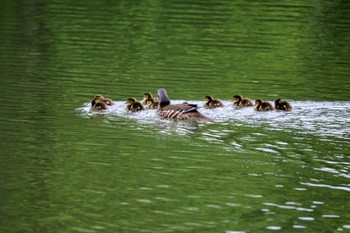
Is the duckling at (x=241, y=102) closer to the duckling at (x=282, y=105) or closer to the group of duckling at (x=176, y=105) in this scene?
the group of duckling at (x=176, y=105)

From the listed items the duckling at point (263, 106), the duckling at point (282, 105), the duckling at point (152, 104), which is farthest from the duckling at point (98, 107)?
the duckling at point (282, 105)

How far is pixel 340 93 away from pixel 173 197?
25.6ft

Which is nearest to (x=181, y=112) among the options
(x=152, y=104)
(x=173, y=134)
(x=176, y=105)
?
(x=176, y=105)

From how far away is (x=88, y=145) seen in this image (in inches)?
596

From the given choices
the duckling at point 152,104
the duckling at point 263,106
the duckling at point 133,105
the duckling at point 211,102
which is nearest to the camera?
the duckling at point 263,106

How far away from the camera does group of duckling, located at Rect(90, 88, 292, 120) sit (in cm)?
1688

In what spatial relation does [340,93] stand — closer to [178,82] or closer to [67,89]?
[178,82]

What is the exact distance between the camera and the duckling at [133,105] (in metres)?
17.4

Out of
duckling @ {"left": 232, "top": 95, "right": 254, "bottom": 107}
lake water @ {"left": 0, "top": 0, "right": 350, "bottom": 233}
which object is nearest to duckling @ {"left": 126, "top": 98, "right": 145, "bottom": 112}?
lake water @ {"left": 0, "top": 0, "right": 350, "bottom": 233}

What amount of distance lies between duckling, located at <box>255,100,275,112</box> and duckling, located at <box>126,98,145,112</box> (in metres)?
1.88

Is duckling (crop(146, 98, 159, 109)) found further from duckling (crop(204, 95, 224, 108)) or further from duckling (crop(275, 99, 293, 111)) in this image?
duckling (crop(275, 99, 293, 111))

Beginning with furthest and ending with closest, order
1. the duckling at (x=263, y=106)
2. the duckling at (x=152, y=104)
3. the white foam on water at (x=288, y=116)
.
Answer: the duckling at (x=152, y=104) < the duckling at (x=263, y=106) < the white foam on water at (x=288, y=116)

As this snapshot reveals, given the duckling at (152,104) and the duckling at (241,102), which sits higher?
the duckling at (241,102)

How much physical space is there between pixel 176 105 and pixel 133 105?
2.46 feet
